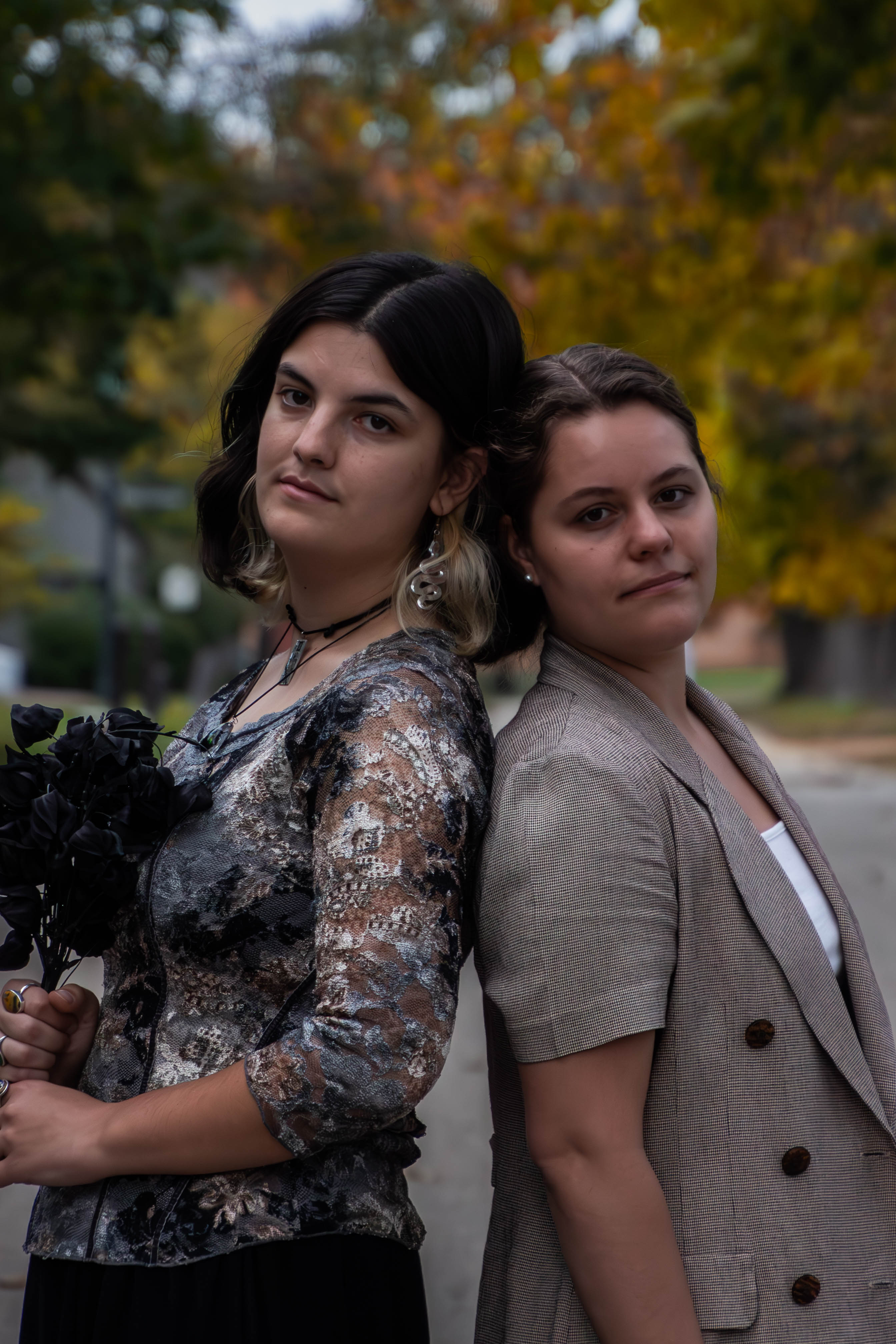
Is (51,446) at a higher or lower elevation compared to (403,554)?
higher

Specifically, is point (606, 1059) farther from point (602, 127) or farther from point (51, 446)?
point (51, 446)

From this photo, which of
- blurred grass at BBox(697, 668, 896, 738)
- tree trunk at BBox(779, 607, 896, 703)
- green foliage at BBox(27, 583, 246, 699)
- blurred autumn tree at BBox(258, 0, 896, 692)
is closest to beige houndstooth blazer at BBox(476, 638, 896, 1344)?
blurred autumn tree at BBox(258, 0, 896, 692)

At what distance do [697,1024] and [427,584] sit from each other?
0.72 metres

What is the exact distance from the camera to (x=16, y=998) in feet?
6.24

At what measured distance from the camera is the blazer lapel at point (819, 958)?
172 cm

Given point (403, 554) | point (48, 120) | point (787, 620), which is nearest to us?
point (403, 554)

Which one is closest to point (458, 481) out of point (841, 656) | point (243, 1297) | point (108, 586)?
point (243, 1297)

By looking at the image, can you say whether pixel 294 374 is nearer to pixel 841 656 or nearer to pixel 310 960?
pixel 310 960

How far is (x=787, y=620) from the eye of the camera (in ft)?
130

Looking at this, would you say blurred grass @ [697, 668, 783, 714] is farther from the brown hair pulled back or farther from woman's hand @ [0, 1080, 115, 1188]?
woman's hand @ [0, 1080, 115, 1188]

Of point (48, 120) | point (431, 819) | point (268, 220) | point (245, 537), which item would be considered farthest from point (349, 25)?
point (431, 819)

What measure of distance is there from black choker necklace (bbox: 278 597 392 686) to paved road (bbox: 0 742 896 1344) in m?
2.35

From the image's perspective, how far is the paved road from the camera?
3834mm

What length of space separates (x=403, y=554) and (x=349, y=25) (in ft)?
38.5
